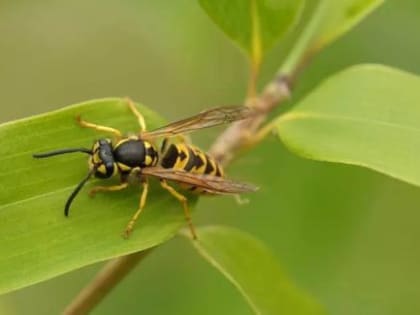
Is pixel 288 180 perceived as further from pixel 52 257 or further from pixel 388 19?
pixel 52 257

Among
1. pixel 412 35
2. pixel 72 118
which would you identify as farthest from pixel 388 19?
pixel 72 118

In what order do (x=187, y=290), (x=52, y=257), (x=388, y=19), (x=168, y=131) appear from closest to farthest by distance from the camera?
(x=52, y=257), (x=168, y=131), (x=388, y=19), (x=187, y=290)

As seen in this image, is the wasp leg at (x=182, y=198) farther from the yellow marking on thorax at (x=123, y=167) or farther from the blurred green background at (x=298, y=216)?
the blurred green background at (x=298, y=216)

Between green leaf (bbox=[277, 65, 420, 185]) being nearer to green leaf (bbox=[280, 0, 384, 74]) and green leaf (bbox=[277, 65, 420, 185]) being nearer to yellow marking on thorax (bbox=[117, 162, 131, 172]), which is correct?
green leaf (bbox=[280, 0, 384, 74])

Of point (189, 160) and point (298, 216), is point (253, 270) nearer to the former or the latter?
point (189, 160)

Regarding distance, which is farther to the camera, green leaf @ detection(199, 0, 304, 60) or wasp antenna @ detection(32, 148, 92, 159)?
green leaf @ detection(199, 0, 304, 60)

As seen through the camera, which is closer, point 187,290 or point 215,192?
point 215,192

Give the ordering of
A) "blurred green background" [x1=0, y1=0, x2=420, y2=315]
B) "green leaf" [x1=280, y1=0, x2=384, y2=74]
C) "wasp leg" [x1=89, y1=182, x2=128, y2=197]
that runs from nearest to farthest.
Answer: "wasp leg" [x1=89, y1=182, x2=128, y2=197], "green leaf" [x1=280, y1=0, x2=384, y2=74], "blurred green background" [x1=0, y1=0, x2=420, y2=315]

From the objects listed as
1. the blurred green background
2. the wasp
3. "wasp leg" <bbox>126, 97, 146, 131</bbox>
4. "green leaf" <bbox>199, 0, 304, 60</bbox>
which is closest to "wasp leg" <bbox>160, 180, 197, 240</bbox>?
the wasp
